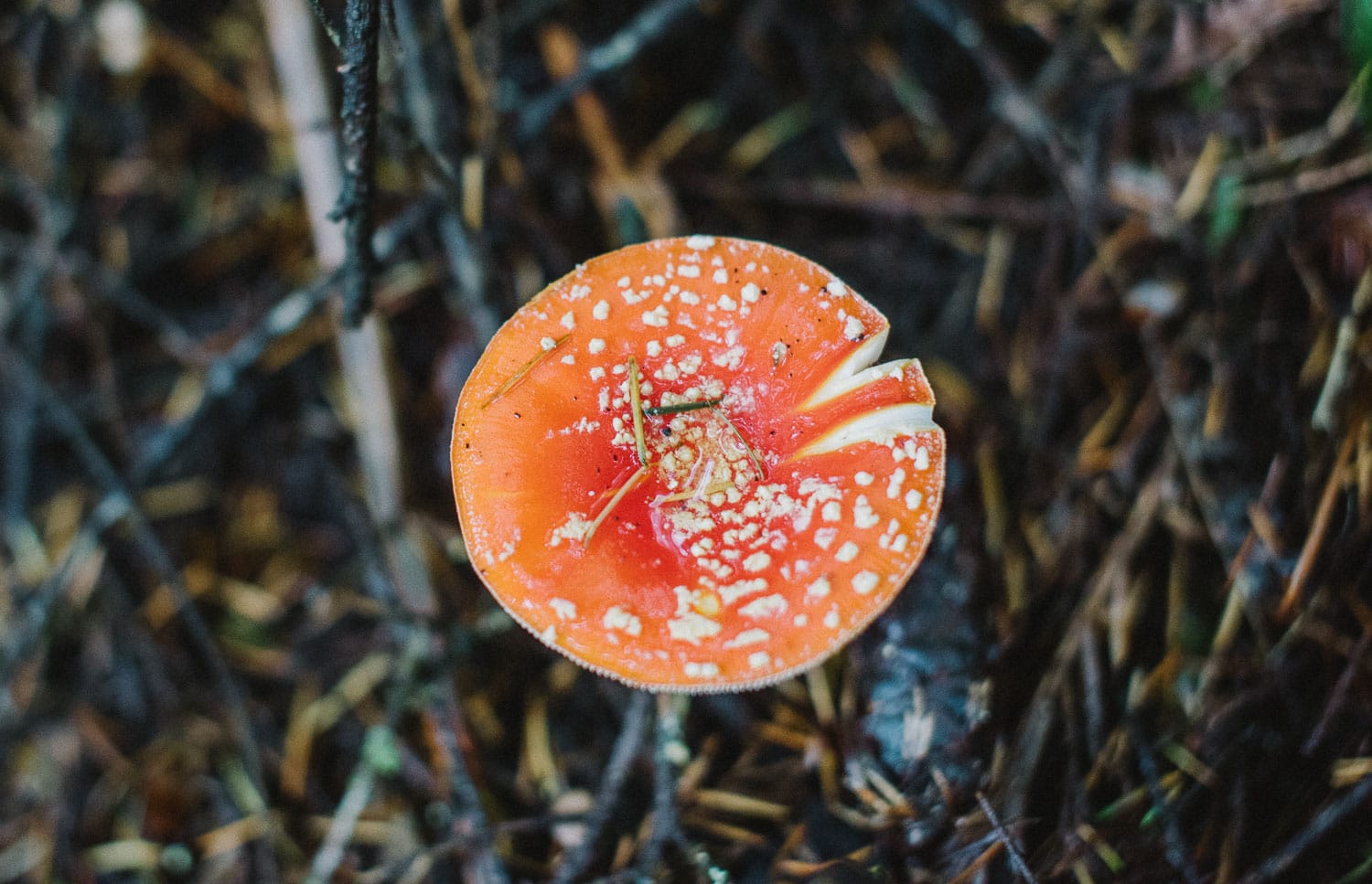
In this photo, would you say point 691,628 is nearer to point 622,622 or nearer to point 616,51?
point 622,622

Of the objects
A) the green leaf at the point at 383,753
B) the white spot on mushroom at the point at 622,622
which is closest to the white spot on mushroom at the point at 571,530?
the white spot on mushroom at the point at 622,622

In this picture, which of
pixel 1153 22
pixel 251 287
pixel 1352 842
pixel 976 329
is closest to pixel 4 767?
pixel 251 287

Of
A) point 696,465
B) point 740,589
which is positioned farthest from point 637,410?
point 740,589

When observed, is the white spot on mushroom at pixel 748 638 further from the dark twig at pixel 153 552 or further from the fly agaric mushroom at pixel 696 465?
the dark twig at pixel 153 552

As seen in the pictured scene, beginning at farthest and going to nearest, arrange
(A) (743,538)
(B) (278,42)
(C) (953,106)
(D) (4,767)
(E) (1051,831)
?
(C) (953,106) → (D) (4,767) → (B) (278,42) → (E) (1051,831) → (A) (743,538)

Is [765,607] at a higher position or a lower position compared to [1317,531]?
higher

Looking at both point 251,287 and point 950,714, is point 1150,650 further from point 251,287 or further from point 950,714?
point 251,287
